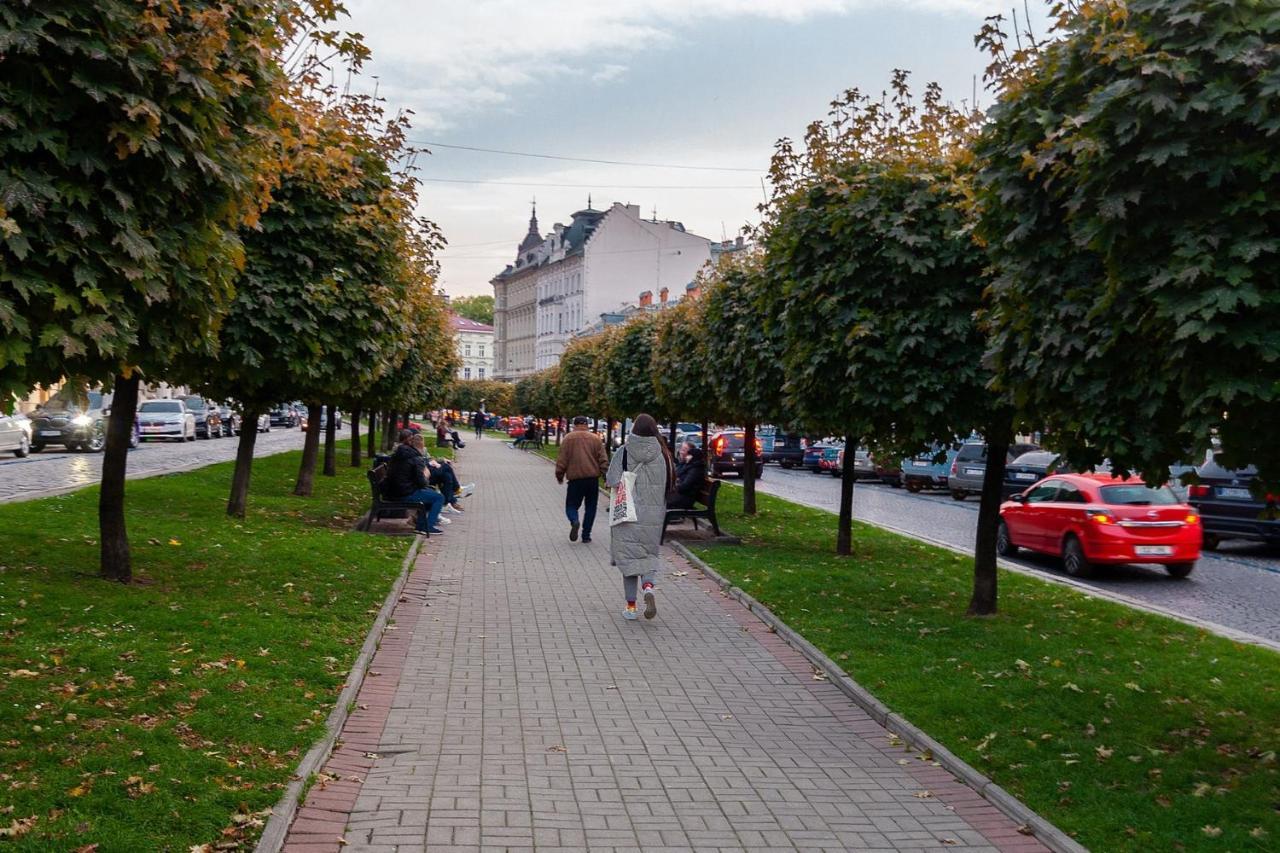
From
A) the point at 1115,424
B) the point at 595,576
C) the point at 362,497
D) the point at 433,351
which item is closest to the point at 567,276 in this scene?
the point at 433,351

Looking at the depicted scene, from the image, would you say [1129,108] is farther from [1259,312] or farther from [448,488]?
[448,488]

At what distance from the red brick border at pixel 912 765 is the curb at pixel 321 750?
10.6 ft

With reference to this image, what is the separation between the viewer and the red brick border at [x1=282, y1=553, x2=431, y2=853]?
5297 millimetres

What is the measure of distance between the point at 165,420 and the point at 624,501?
40.1 metres

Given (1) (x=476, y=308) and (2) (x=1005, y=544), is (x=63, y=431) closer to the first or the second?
(2) (x=1005, y=544)

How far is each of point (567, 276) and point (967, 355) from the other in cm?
10422

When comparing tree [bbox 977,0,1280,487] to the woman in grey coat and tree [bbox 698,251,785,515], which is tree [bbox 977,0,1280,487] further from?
tree [bbox 698,251,785,515]

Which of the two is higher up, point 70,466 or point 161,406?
point 161,406

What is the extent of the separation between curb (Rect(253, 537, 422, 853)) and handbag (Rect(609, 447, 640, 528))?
2.29 m

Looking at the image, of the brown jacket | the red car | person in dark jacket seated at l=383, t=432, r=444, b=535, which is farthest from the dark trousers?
the red car

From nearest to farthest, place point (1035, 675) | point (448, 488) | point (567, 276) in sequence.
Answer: point (1035, 675)
point (448, 488)
point (567, 276)

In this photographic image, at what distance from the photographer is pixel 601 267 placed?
10756cm

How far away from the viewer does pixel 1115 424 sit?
635 centimetres

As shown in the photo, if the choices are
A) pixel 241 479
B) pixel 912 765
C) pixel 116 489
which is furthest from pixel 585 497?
pixel 912 765
